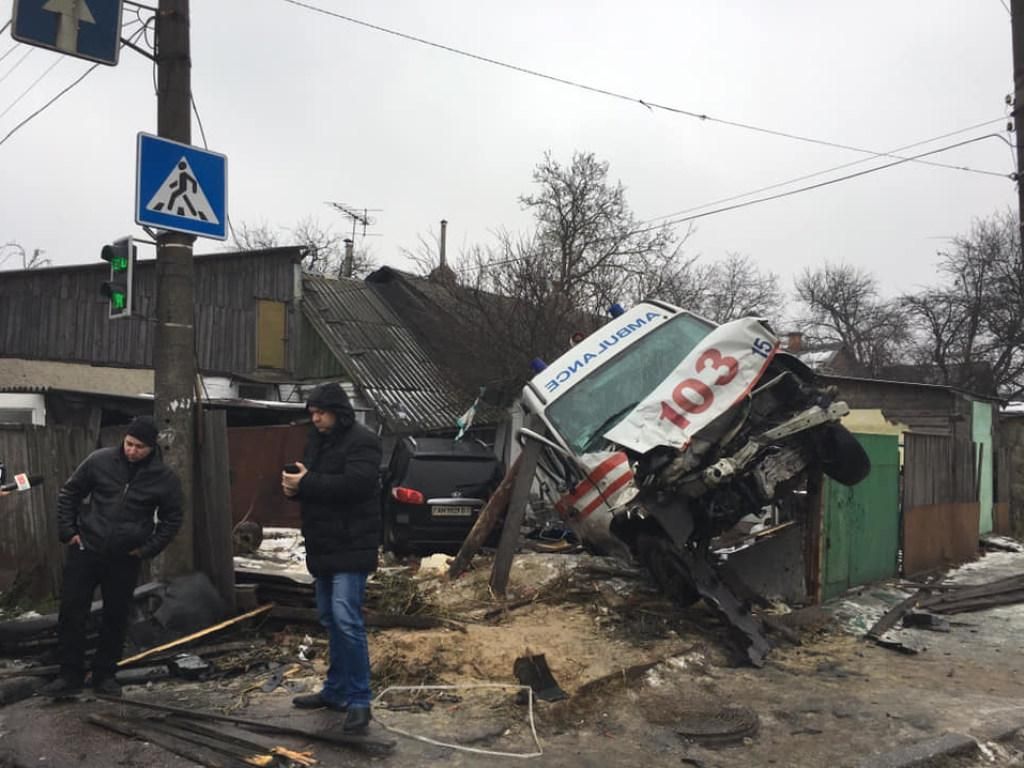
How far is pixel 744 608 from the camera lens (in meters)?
6.28

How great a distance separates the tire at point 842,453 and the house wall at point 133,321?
1566cm

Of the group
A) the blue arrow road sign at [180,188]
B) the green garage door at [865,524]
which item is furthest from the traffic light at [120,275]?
the green garage door at [865,524]

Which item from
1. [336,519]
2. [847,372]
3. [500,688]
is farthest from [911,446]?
[847,372]

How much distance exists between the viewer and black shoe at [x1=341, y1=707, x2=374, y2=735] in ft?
13.8

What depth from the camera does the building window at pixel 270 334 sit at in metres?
20.4

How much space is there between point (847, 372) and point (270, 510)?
32387 millimetres

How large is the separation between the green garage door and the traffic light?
611 centimetres

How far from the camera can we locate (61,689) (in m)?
4.78

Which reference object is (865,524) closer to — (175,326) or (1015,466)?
(175,326)

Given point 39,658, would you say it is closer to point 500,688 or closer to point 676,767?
point 500,688

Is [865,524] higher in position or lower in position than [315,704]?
higher

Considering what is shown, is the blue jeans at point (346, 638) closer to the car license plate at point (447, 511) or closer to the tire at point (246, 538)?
the car license plate at point (447, 511)

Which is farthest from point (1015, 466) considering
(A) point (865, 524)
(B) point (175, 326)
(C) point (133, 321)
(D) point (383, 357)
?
(C) point (133, 321)

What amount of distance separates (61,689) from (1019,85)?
11772 millimetres
